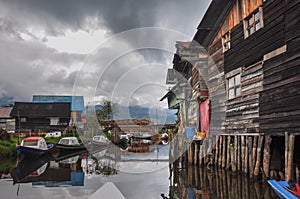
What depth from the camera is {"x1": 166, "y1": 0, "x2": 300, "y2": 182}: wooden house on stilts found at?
9.69 m

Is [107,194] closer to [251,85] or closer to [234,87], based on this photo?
[251,85]

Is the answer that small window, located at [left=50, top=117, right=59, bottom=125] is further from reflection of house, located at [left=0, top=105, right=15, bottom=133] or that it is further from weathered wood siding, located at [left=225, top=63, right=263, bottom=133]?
weathered wood siding, located at [left=225, top=63, right=263, bottom=133]

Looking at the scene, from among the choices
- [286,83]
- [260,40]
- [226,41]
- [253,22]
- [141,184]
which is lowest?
[141,184]

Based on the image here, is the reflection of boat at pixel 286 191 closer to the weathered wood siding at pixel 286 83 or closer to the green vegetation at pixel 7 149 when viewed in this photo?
the weathered wood siding at pixel 286 83

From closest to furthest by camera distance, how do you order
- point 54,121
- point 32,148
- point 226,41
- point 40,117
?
point 226,41, point 32,148, point 40,117, point 54,121

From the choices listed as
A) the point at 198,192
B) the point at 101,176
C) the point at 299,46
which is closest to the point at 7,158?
the point at 101,176

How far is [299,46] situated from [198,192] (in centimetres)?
603

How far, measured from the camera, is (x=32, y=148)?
2364 centimetres

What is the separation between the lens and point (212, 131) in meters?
16.1

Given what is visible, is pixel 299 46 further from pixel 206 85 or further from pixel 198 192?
pixel 206 85

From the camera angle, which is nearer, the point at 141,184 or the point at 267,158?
the point at 267,158

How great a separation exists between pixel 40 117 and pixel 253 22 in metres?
41.8

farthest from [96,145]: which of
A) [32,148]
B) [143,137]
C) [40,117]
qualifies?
[40,117]

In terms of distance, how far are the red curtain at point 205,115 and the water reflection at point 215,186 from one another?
2.83 metres
